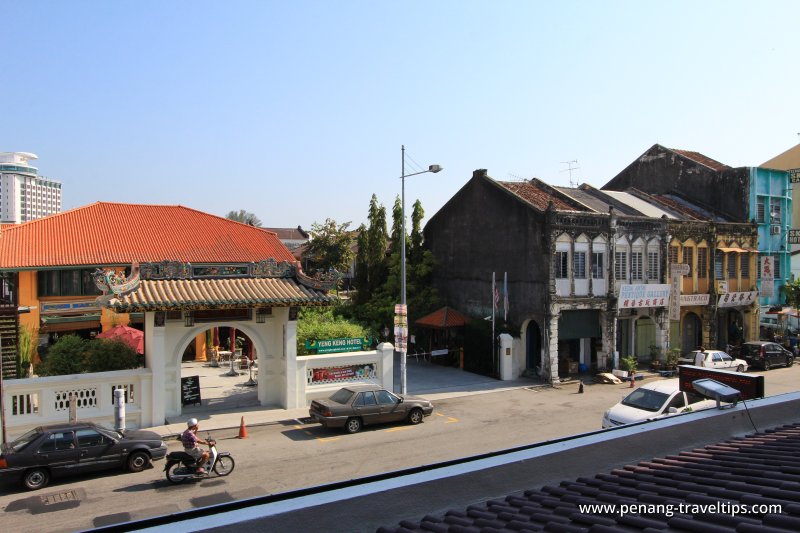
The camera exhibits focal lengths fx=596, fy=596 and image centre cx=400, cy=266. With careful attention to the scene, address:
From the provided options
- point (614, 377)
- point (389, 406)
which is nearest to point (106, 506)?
point (389, 406)

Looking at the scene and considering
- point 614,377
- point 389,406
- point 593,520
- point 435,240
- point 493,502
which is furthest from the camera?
point 435,240

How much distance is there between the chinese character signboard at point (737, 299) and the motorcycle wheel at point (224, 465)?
1155 inches

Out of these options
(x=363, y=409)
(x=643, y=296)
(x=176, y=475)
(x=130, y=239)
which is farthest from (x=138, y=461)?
(x=643, y=296)

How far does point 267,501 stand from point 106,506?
9.58 metres

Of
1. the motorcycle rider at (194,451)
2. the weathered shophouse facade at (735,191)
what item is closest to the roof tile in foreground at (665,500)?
the motorcycle rider at (194,451)

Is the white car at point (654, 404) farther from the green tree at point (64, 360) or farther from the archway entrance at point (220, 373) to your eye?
the green tree at point (64, 360)

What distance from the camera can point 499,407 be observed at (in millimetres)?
22516

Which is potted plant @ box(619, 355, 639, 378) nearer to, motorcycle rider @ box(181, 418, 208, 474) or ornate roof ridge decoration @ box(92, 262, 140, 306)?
motorcycle rider @ box(181, 418, 208, 474)

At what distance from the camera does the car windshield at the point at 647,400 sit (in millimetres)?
16578

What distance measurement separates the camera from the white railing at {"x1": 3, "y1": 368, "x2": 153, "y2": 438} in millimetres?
16797

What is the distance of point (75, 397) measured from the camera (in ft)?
57.8

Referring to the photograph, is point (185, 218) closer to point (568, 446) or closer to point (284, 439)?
point (284, 439)

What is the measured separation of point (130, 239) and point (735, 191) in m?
35.2

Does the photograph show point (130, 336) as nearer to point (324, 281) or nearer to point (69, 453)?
point (324, 281)
